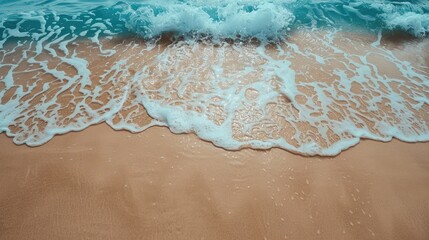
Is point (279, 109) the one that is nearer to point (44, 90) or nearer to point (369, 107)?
point (369, 107)

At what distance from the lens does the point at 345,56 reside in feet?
15.6

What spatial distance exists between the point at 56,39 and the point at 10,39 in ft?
3.39

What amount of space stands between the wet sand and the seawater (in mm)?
251

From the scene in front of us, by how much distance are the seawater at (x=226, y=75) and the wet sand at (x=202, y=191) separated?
251 millimetres

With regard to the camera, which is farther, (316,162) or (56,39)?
(56,39)

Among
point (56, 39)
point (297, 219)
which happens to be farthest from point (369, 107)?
point (56, 39)

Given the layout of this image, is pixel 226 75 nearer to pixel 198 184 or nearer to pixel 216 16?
pixel 198 184

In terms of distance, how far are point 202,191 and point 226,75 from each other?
2257 mm

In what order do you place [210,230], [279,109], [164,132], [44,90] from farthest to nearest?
[44,90] → [279,109] → [164,132] → [210,230]

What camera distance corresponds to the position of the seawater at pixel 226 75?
3.18 metres

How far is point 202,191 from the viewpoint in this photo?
2436 millimetres

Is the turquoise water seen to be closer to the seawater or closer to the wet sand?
the seawater

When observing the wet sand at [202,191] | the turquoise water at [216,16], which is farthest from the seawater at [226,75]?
the wet sand at [202,191]

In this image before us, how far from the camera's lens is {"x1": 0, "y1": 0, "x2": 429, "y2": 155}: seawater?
3184 millimetres
